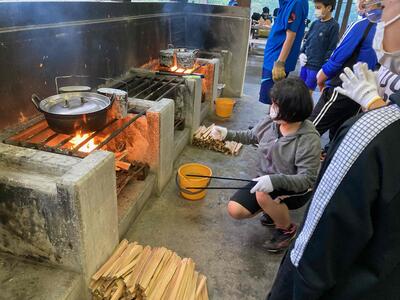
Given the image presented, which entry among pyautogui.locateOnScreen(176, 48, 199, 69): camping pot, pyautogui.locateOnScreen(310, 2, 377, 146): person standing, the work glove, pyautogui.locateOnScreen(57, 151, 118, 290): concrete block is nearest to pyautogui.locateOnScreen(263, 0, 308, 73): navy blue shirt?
the work glove

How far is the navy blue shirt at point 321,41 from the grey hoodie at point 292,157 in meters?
2.83

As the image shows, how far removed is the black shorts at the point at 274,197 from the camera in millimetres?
2979

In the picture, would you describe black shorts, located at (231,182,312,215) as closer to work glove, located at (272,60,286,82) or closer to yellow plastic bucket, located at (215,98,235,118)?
work glove, located at (272,60,286,82)

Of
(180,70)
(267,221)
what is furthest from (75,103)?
(180,70)

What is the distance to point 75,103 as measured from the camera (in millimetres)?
2984

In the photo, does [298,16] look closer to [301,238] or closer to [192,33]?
[192,33]

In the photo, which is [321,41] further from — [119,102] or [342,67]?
[119,102]

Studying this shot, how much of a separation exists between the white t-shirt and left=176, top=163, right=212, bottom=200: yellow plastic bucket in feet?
6.77

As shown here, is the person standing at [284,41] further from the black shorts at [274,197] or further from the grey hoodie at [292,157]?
the black shorts at [274,197]

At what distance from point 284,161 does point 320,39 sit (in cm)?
326

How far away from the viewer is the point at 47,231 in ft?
7.30

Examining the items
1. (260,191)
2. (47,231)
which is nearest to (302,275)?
(260,191)

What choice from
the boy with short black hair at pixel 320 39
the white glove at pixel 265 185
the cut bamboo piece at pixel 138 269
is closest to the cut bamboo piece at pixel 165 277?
the cut bamboo piece at pixel 138 269

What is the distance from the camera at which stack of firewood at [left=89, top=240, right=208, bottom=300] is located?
240 cm
